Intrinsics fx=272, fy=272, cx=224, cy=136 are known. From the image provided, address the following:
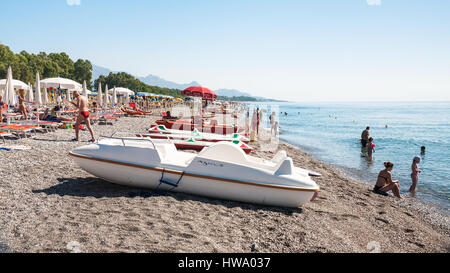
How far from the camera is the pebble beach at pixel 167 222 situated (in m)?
3.26

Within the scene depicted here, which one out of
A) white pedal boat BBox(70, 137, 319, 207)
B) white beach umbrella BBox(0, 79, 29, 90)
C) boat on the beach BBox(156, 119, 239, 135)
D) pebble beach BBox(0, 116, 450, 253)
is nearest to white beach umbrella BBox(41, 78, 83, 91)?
white beach umbrella BBox(0, 79, 29, 90)

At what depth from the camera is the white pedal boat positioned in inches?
186

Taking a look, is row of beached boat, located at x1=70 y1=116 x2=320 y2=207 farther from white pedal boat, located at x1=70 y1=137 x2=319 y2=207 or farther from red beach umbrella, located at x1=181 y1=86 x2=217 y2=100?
red beach umbrella, located at x1=181 y1=86 x2=217 y2=100

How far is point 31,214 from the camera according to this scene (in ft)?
12.3

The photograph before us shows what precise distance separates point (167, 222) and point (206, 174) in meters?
1.18

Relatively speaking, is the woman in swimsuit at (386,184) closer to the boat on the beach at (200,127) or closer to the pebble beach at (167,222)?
the pebble beach at (167,222)

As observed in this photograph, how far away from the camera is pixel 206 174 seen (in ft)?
15.6

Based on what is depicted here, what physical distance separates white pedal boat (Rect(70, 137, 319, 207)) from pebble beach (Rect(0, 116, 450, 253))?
0.19 metres

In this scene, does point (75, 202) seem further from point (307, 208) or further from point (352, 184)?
point (352, 184)
